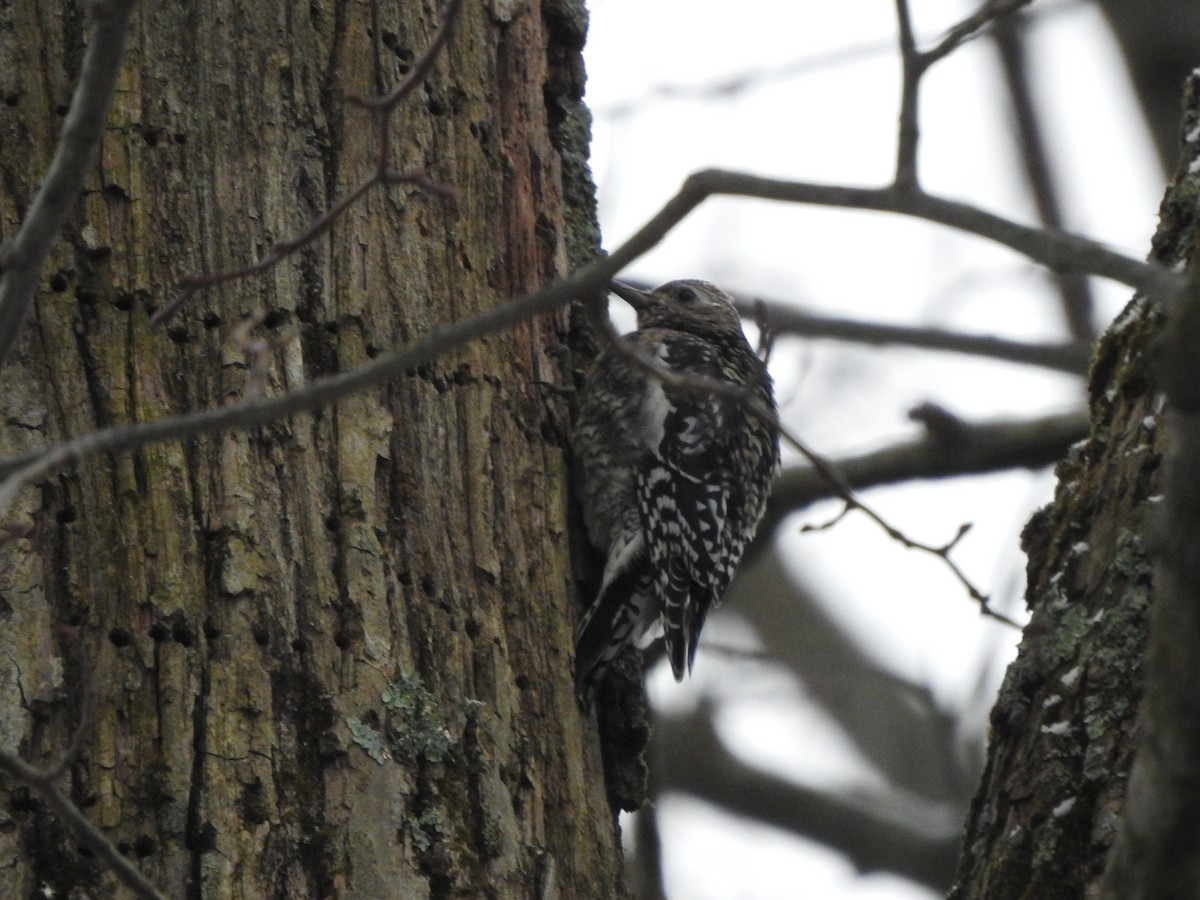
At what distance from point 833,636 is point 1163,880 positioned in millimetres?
8568

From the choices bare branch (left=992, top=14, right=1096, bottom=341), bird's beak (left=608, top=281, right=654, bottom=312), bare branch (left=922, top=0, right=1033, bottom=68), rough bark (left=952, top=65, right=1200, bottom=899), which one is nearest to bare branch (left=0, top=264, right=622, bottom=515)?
bare branch (left=922, top=0, right=1033, bottom=68)

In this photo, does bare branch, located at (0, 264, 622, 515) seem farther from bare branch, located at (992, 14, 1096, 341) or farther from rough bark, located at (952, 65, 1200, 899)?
bare branch, located at (992, 14, 1096, 341)

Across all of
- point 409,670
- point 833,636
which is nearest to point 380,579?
point 409,670

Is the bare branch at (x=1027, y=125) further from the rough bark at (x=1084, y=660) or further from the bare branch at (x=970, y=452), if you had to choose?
the rough bark at (x=1084, y=660)

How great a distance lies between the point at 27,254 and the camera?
6.32ft

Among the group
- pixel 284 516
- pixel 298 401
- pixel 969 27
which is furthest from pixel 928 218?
pixel 284 516

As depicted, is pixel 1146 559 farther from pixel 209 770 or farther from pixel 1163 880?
pixel 209 770

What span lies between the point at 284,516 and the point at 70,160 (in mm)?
1126

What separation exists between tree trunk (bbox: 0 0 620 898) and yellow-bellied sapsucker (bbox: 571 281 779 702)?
1.04 ft

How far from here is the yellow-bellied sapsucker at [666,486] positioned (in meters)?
3.95

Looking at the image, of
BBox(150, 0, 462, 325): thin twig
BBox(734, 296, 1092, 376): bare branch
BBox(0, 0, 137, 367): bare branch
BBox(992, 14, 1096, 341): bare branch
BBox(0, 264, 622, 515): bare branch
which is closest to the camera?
BBox(0, 264, 622, 515): bare branch

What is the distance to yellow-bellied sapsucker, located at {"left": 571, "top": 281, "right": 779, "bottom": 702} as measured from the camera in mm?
3951

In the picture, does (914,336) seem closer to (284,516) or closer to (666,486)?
(284,516)

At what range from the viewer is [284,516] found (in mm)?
2945
